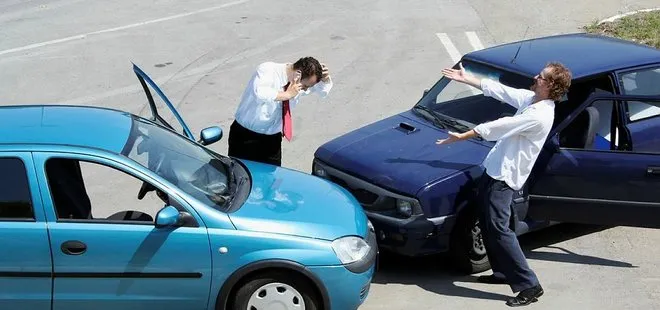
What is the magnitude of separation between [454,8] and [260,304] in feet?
43.2

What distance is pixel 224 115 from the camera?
1205 centimetres

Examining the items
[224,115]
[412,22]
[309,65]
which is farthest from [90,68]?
[309,65]

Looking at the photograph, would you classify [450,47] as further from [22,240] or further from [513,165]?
[22,240]

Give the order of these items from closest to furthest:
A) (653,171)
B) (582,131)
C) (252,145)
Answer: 1. (653,171)
2. (582,131)
3. (252,145)

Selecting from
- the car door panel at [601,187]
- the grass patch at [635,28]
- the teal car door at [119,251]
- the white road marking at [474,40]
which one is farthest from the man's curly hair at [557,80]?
the grass patch at [635,28]

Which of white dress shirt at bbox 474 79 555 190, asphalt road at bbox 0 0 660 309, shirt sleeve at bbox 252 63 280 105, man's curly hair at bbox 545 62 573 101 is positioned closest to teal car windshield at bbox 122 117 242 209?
shirt sleeve at bbox 252 63 280 105

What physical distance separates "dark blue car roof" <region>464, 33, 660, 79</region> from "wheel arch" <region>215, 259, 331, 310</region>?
9.86ft

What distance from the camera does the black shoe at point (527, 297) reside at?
7035mm

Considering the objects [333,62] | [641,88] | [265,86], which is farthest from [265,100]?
[333,62]

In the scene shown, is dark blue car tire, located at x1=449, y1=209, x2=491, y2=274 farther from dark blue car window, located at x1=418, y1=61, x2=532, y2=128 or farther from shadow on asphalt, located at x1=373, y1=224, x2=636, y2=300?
dark blue car window, located at x1=418, y1=61, x2=532, y2=128

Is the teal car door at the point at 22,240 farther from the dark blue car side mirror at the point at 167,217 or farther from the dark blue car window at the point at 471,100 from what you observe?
the dark blue car window at the point at 471,100

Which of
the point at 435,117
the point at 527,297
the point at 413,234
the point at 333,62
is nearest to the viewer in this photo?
the point at 527,297

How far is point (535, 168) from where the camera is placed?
7.49 meters

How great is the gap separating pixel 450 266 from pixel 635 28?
9.44m
